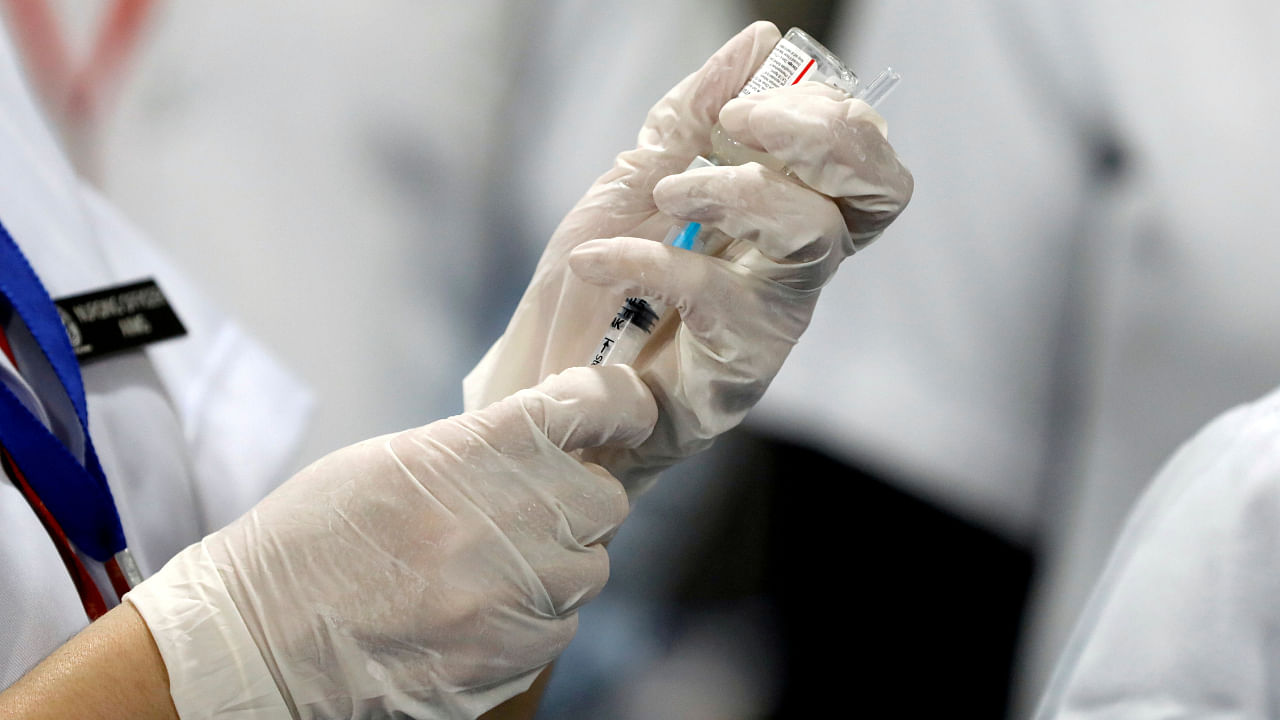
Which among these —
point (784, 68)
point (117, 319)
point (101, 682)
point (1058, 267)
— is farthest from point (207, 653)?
point (1058, 267)

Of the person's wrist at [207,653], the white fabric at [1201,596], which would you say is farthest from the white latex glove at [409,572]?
the white fabric at [1201,596]

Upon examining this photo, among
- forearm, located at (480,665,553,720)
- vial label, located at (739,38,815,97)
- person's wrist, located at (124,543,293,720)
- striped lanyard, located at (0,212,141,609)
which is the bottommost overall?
forearm, located at (480,665,553,720)

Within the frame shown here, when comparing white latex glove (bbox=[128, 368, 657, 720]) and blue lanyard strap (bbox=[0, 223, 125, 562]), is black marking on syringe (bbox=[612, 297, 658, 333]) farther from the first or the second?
blue lanyard strap (bbox=[0, 223, 125, 562])

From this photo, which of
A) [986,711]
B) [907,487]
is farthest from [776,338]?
[986,711]

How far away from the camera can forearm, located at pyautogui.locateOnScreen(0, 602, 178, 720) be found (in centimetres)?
60

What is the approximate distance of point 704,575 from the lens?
1031mm

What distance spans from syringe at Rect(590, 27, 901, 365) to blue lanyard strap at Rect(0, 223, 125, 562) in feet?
1.62

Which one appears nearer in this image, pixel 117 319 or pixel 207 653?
pixel 207 653

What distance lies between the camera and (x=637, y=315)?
789 mm

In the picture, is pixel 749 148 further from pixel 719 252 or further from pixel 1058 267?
pixel 1058 267

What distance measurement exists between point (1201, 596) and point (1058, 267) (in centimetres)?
36

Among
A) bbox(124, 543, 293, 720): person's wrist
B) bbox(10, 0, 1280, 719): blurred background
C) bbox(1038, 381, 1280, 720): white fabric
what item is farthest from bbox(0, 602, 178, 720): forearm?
bbox(1038, 381, 1280, 720): white fabric

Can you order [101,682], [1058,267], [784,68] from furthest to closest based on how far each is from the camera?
1. [1058,267]
2. [784,68]
3. [101,682]

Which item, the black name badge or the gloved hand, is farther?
the black name badge
